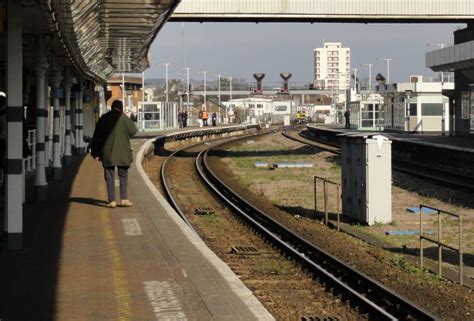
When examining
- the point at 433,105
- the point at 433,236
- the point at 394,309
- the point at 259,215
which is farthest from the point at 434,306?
the point at 433,105

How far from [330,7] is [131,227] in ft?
76.0

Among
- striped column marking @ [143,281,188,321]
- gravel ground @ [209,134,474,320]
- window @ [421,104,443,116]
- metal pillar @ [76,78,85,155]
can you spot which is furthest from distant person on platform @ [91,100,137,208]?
window @ [421,104,443,116]

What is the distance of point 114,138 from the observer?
1298 centimetres

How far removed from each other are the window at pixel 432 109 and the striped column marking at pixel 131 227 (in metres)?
41.6

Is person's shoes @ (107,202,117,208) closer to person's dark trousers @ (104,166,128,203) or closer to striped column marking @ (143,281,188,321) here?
person's dark trousers @ (104,166,128,203)

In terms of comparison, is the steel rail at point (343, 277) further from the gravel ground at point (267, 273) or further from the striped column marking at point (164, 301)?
the striped column marking at point (164, 301)

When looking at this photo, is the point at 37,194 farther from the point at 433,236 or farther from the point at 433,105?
the point at 433,105

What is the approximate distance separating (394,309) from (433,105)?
45.0 metres

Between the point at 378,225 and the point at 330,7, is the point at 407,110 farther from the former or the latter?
the point at 378,225

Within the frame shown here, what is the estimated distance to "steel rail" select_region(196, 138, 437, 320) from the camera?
8.27 metres

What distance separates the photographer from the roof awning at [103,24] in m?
10.7

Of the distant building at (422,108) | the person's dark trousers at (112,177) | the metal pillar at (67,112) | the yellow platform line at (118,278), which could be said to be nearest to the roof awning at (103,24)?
the metal pillar at (67,112)

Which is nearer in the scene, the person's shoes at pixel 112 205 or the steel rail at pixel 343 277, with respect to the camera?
the steel rail at pixel 343 277

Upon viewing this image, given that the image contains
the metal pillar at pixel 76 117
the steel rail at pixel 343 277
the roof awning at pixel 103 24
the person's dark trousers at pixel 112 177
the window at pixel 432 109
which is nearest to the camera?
the steel rail at pixel 343 277
